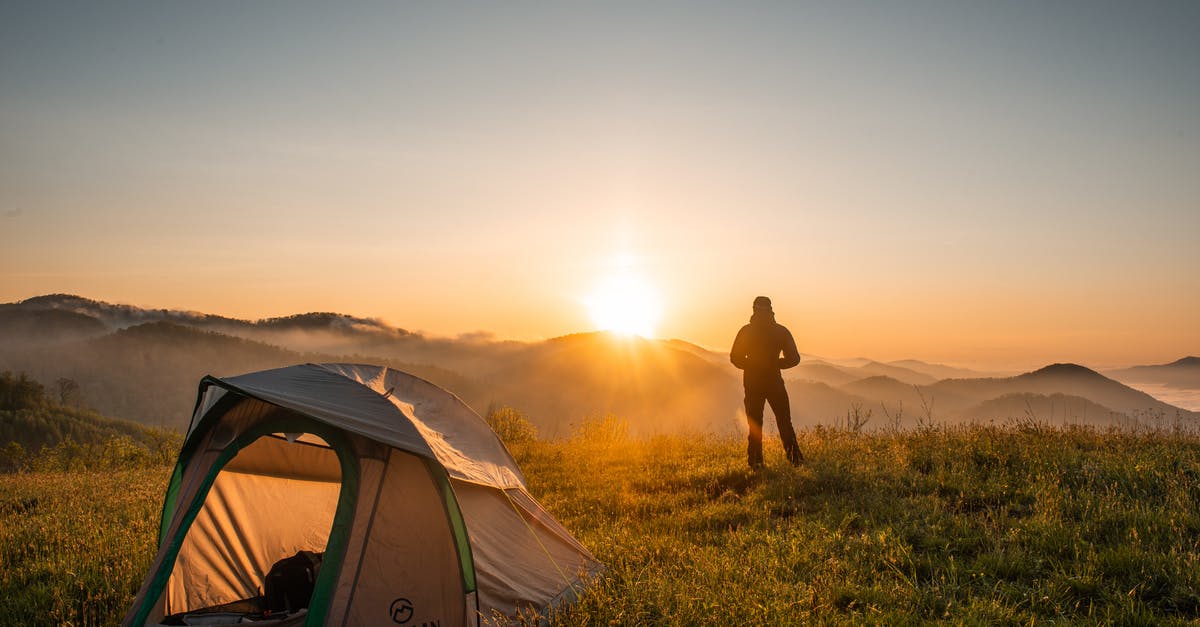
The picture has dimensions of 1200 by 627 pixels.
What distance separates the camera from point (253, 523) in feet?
23.8

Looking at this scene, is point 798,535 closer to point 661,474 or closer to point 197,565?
point 661,474

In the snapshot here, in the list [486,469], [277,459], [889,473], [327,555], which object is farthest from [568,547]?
[889,473]

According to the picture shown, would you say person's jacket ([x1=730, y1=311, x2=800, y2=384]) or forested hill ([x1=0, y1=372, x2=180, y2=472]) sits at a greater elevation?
person's jacket ([x1=730, y1=311, x2=800, y2=384])

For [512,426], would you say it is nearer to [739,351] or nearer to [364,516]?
[739,351]

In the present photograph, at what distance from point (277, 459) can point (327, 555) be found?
235 centimetres

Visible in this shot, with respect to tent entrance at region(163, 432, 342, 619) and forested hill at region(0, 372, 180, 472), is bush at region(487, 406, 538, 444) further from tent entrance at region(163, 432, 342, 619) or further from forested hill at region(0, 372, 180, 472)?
forested hill at region(0, 372, 180, 472)

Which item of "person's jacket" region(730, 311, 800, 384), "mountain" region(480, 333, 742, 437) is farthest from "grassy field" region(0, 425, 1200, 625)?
"mountain" region(480, 333, 742, 437)

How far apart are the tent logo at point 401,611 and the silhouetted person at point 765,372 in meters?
6.86

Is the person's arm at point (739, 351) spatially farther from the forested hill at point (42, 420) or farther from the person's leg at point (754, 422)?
the forested hill at point (42, 420)

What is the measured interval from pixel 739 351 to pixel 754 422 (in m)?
1.23

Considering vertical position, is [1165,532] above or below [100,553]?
above

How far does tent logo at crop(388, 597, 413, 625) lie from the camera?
18.0 feet

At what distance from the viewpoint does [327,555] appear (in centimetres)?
543

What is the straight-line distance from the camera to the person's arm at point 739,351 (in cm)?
1124
